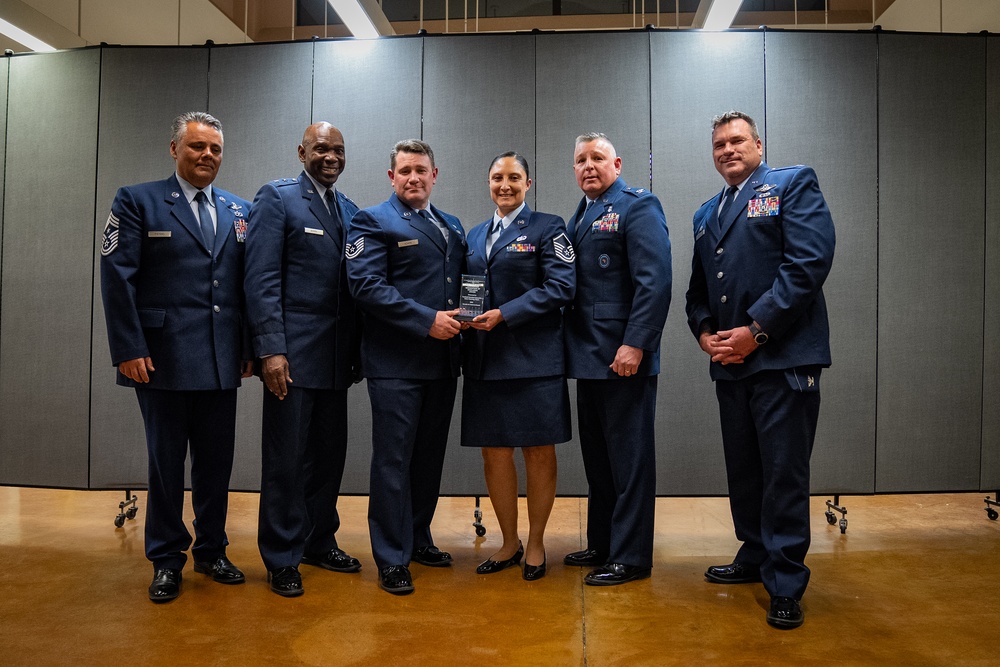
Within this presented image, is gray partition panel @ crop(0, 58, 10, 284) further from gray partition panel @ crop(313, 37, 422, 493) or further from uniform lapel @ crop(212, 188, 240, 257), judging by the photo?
uniform lapel @ crop(212, 188, 240, 257)

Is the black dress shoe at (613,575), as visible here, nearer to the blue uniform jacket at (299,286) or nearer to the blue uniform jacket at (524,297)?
the blue uniform jacket at (524,297)

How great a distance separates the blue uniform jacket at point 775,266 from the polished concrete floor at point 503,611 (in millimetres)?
940

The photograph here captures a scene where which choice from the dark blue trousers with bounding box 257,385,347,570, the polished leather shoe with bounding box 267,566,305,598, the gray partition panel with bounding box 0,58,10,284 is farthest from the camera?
the gray partition panel with bounding box 0,58,10,284

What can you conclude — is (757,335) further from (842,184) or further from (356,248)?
(842,184)

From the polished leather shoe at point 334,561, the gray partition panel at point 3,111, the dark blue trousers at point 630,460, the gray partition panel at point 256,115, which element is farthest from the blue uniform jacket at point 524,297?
the gray partition panel at point 3,111

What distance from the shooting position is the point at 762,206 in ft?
9.19

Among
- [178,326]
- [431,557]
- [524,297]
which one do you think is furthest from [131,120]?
[431,557]

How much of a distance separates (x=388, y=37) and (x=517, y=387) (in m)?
2.53

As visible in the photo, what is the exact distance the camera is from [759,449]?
292cm

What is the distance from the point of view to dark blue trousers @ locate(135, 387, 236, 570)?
2896 mm

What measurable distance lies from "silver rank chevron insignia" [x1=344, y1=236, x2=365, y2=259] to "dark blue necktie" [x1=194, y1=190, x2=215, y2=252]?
1.82ft

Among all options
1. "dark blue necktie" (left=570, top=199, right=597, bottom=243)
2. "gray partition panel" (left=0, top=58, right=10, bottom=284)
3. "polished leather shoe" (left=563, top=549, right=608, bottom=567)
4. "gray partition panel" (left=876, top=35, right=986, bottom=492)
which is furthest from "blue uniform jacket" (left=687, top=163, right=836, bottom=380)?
"gray partition panel" (left=0, top=58, right=10, bottom=284)

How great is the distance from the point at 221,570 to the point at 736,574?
214 centimetres

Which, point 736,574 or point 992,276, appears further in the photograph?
point 992,276
